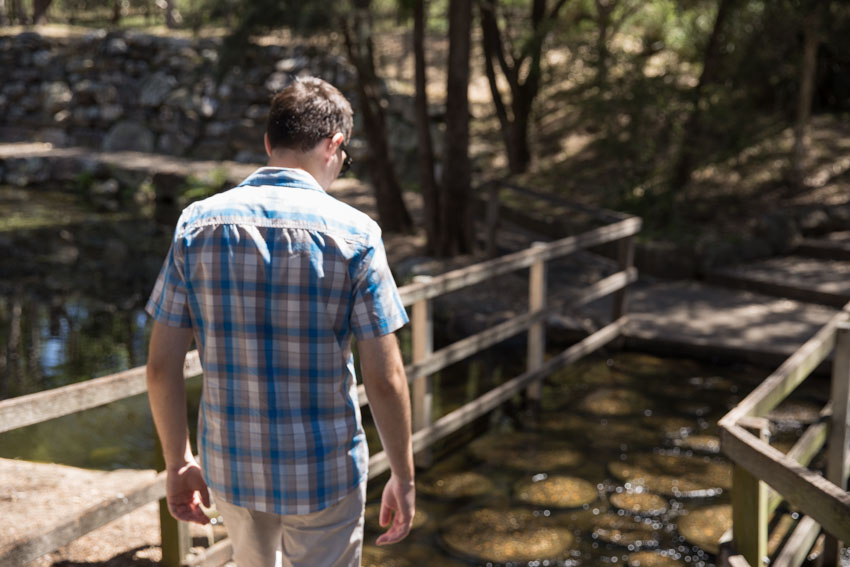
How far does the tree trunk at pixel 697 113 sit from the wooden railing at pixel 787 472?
723 cm

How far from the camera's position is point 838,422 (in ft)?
12.6

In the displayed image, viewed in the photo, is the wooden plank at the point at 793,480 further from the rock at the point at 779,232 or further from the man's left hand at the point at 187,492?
the rock at the point at 779,232

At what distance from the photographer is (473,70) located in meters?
18.1

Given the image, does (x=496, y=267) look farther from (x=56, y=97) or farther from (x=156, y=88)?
(x=56, y=97)

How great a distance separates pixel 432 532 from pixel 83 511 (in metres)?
2.21

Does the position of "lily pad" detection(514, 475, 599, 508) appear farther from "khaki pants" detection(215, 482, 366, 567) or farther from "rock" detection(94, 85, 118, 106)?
"rock" detection(94, 85, 118, 106)

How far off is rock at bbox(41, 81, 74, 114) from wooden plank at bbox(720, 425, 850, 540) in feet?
63.8

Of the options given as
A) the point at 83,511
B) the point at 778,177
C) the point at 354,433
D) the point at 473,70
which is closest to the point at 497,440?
the point at 83,511

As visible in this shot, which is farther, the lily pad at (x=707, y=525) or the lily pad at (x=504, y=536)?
the lily pad at (x=707, y=525)

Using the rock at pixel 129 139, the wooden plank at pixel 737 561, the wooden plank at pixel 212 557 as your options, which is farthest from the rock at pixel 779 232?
the rock at pixel 129 139

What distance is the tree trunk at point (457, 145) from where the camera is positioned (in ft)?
29.6

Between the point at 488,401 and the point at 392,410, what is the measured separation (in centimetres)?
363

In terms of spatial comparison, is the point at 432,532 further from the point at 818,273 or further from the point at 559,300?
the point at 818,273

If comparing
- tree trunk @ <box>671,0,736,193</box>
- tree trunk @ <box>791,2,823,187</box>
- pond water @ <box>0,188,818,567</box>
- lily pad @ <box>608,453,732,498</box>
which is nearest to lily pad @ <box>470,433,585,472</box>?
pond water @ <box>0,188,818,567</box>
